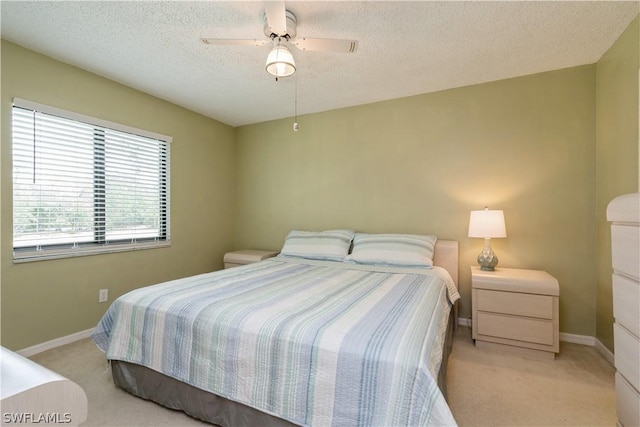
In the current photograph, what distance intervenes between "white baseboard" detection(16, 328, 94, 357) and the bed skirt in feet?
3.44

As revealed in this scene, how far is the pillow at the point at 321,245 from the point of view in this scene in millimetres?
3086

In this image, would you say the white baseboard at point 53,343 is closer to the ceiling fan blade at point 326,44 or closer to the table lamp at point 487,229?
the ceiling fan blade at point 326,44

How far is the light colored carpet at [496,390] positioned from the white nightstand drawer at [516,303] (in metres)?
0.35

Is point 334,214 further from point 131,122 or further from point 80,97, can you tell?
point 80,97

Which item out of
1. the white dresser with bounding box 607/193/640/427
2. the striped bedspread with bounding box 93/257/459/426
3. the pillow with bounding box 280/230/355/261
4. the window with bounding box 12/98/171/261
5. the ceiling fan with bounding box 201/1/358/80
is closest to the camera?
the white dresser with bounding box 607/193/640/427

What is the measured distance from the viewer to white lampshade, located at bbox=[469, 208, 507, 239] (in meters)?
2.54

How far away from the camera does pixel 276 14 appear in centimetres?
158

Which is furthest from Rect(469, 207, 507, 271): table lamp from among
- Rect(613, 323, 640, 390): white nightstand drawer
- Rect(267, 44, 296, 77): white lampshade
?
Rect(267, 44, 296, 77): white lampshade

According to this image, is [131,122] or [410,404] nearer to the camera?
[410,404]

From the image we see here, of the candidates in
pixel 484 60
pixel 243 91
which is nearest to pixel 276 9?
pixel 243 91

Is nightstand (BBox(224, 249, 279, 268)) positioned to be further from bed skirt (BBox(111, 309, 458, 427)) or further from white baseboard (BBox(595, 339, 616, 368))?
white baseboard (BBox(595, 339, 616, 368))

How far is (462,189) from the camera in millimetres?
3000

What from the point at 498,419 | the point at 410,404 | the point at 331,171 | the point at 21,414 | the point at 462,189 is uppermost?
the point at 331,171

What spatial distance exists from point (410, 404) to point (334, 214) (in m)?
→ 2.67
